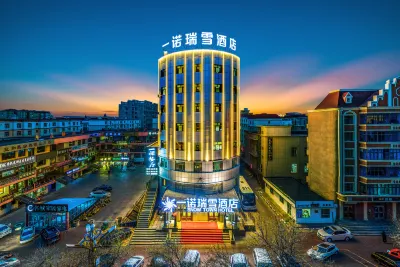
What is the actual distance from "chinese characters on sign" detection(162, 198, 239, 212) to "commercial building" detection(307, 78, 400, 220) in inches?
545

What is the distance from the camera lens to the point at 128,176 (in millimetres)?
55750

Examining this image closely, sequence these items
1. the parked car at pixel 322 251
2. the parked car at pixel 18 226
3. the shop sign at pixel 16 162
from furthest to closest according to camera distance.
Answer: the shop sign at pixel 16 162
the parked car at pixel 18 226
the parked car at pixel 322 251

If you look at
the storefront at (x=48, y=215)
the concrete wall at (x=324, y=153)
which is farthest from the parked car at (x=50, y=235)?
the concrete wall at (x=324, y=153)

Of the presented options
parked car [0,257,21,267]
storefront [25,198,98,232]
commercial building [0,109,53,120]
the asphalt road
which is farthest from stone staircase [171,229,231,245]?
commercial building [0,109,53,120]

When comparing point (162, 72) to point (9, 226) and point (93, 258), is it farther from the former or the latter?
point (9, 226)

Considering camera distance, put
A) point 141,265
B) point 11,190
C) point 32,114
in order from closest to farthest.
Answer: point 141,265, point 11,190, point 32,114

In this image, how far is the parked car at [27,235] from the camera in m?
24.9

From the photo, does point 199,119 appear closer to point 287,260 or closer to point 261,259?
point 261,259

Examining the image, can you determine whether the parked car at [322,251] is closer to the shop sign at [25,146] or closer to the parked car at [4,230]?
the parked car at [4,230]

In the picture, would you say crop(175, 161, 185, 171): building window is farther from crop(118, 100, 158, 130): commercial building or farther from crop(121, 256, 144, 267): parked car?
crop(118, 100, 158, 130): commercial building

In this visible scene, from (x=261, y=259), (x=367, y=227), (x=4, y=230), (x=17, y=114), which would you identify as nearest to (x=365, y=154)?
(x=367, y=227)

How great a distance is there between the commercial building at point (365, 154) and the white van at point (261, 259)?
14.4m

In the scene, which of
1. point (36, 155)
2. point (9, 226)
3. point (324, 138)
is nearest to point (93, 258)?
point (9, 226)

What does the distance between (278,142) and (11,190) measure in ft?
144
